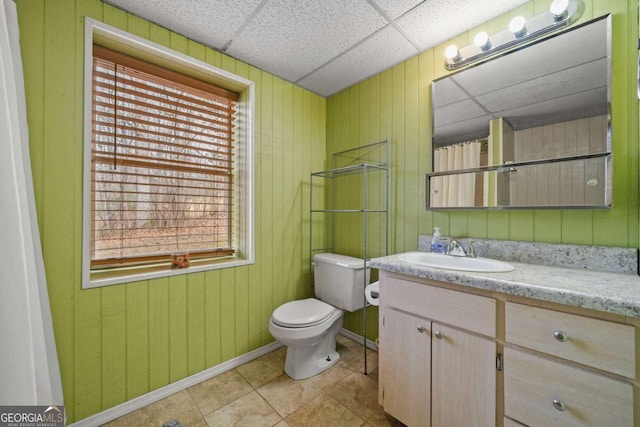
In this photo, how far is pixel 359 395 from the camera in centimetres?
152

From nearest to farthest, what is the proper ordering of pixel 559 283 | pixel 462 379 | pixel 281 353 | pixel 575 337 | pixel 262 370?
pixel 575 337 < pixel 559 283 < pixel 462 379 < pixel 262 370 < pixel 281 353

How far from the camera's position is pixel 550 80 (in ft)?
4.17

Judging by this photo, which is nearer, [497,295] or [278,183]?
[497,295]

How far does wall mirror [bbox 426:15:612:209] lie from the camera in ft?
3.79

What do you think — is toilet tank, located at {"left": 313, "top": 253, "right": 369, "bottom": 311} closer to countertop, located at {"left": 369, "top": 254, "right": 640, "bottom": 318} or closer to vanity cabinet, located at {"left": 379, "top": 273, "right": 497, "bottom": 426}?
vanity cabinet, located at {"left": 379, "top": 273, "right": 497, "bottom": 426}

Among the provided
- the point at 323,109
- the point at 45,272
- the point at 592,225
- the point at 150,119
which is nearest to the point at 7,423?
the point at 45,272

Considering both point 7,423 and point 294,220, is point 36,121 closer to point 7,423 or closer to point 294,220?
point 7,423

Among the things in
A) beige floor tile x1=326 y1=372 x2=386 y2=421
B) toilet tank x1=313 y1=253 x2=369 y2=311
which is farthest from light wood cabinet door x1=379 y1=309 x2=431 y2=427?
toilet tank x1=313 y1=253 x2=369 y2=311

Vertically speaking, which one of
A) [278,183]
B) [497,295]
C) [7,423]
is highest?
[278,183]

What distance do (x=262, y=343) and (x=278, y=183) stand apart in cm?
131

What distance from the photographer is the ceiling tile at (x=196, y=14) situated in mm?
1370

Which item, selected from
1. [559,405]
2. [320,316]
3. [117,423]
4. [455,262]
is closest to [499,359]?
[559,405]

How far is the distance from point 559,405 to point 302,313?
1.29 metres

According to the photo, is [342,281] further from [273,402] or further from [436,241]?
[273,402]
